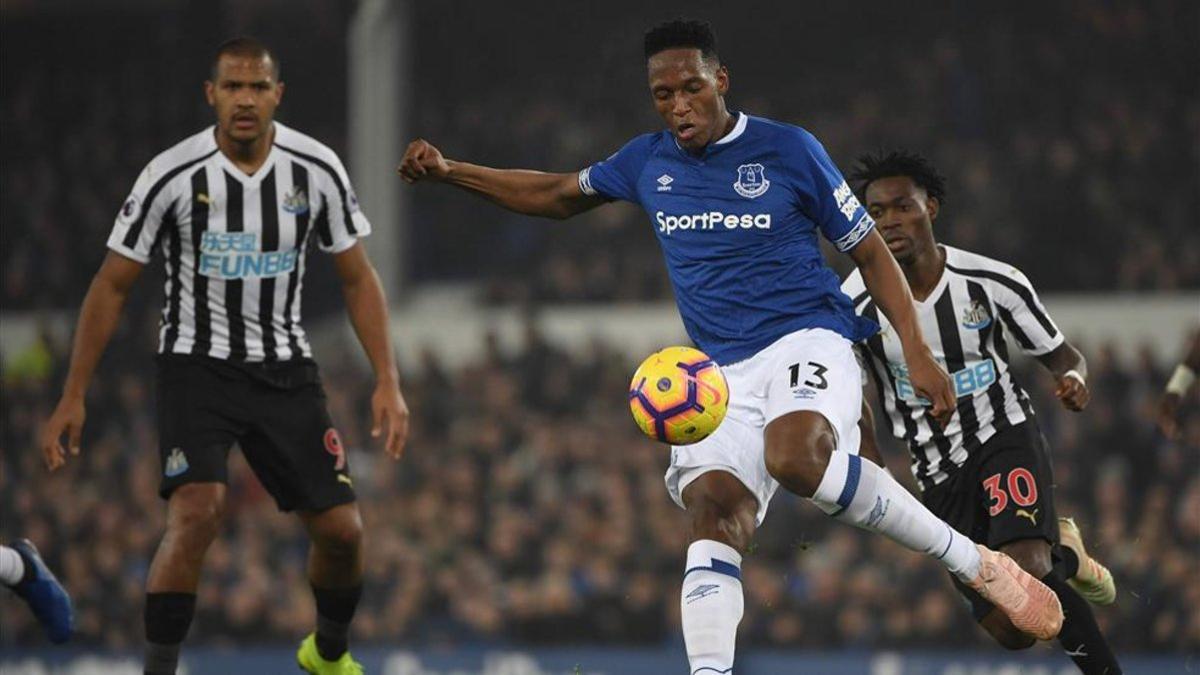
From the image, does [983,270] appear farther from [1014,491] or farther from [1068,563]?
[1068,563]

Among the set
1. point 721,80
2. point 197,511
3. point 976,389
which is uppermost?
point 721,80

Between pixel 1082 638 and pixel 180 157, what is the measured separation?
376 cm

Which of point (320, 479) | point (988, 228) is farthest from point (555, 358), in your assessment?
point (320, 479)

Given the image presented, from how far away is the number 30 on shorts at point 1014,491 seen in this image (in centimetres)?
708

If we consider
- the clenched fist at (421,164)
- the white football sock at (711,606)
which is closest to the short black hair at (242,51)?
the clenched fist at (421,164)

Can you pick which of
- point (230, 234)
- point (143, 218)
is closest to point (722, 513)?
point (230, 234)

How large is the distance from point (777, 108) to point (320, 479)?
13.5 m

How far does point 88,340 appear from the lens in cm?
694

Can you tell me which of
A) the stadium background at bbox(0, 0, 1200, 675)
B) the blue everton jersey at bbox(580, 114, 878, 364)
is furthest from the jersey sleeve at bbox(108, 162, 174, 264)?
the stadium background at bbox(0, 0, 1200, 675)

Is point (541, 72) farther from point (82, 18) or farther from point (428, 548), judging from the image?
point (428, 548)

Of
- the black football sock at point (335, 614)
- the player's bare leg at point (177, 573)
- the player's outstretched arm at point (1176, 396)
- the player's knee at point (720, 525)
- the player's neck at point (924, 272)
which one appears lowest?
the black football sock at point (335, 614)

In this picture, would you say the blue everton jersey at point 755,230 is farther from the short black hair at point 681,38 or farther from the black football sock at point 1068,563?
the black football sock at point 1068,563

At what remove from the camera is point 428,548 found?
15164 millimetres

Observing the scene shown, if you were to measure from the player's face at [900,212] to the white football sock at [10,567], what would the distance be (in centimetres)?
358
